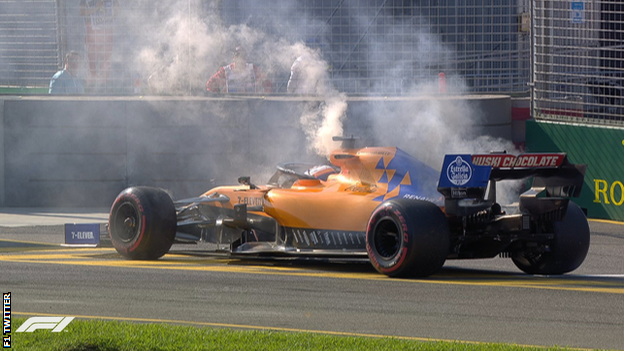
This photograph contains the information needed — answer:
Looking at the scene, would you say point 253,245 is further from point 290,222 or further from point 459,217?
point 459,217

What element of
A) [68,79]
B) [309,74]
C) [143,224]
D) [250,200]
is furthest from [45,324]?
[68,79]

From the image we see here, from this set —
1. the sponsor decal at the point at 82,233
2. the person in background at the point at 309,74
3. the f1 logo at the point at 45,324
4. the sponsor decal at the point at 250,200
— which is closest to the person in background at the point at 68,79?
the person in background at the point at 309,74

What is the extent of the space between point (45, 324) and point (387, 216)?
3.11 meters

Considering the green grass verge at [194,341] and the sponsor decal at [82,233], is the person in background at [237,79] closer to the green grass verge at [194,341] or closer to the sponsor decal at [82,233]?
the sponsor decal at [82,233]

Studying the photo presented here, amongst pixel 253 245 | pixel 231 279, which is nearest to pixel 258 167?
pixel 253 245

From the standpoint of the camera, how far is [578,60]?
16.0 metres

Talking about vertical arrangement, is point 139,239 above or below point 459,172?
below

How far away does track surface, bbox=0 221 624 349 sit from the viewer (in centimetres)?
656

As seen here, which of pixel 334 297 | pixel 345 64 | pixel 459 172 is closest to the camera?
pixel 334 297

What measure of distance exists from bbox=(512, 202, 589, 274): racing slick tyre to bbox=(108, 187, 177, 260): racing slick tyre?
357cm

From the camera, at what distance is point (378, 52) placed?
17234mm

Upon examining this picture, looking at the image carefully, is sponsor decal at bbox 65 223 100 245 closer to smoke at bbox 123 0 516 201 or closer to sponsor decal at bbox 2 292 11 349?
sponsor decal at bbox 2 292 11 349

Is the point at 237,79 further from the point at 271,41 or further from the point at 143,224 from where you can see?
the point at 143,224

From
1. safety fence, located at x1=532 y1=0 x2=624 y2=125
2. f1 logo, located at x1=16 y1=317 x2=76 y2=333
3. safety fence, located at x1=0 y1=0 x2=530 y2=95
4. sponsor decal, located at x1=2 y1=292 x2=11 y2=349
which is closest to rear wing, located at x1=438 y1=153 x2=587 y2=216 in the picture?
f1 logo, located at x1=16 y1=317 x2=76 y2=333
